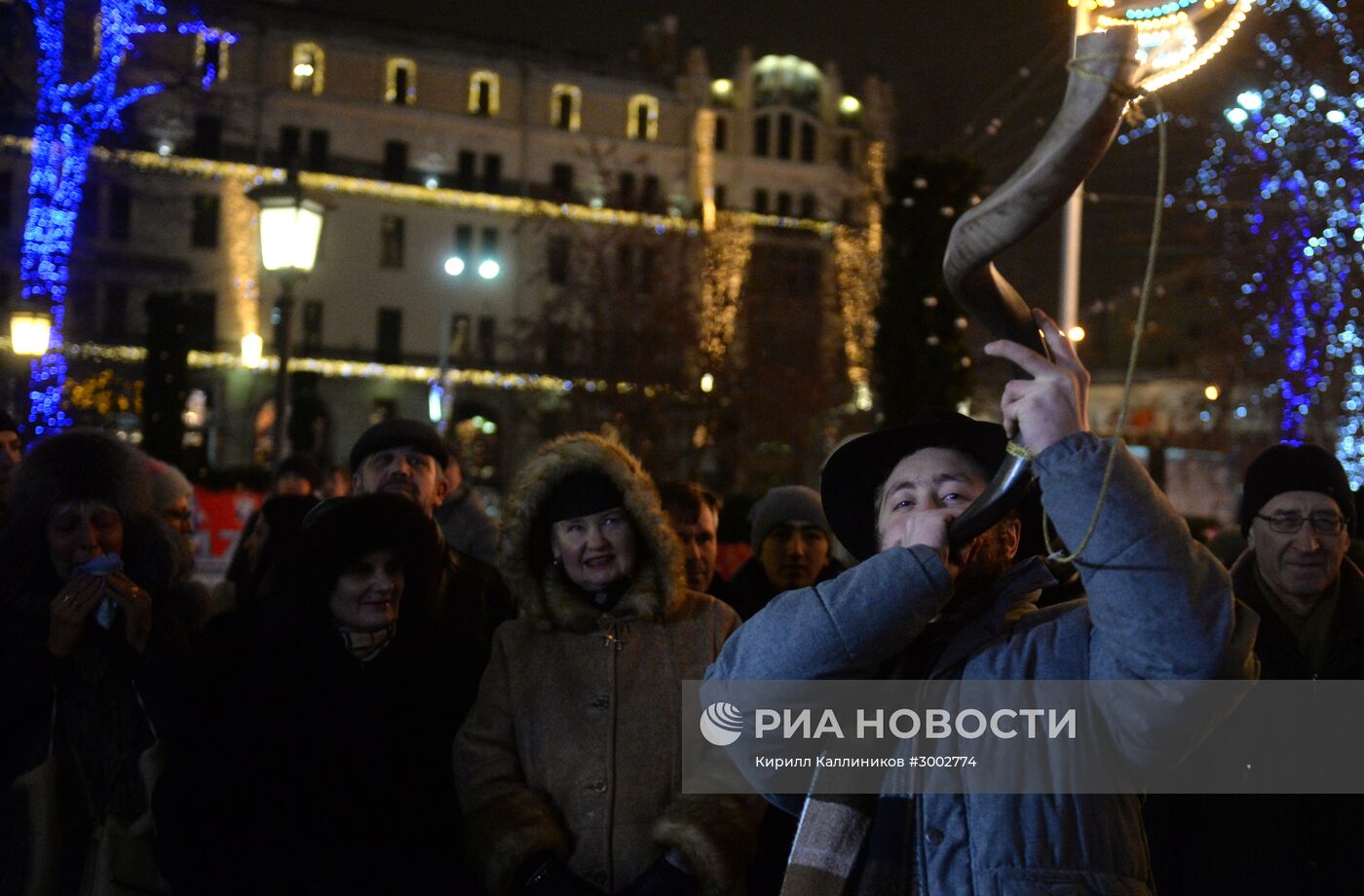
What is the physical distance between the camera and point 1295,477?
4.15 metres

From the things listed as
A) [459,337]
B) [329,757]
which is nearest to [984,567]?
[329,757]

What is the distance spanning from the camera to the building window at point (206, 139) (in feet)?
166

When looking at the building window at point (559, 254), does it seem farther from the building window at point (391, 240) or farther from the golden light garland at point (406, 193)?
the building window at point (391, 240)

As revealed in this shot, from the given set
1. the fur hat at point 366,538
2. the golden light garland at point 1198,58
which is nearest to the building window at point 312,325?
the fur hat at point 366,538

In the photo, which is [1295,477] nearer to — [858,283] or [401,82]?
[858,283]

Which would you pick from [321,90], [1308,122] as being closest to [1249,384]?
[1308,122]

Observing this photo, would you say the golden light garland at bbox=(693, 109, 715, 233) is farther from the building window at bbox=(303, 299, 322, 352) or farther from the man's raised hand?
the man's raised hand

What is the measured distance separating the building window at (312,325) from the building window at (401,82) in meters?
8.84

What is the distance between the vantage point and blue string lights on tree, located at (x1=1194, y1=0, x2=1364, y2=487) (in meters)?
12.2

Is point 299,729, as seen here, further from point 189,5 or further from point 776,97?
point 776,97

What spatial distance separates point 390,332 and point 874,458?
53.5 m

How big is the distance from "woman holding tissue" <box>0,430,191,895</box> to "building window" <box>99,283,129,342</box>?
155ft

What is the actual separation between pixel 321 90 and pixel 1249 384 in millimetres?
40533

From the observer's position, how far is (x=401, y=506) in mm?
4324
